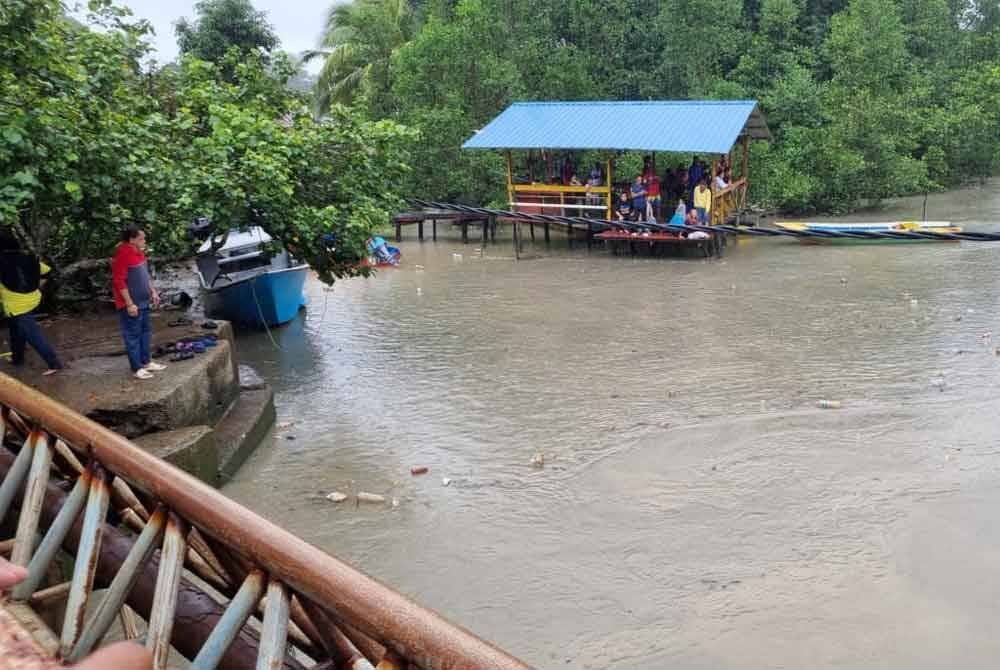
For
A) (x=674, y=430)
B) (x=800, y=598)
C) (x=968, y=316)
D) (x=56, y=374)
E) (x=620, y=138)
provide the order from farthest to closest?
1. (x=620, y=138)
2. (x=968, y=316)
3. (x=674, y=430)
4. (x=56, y=374)
5. (x=800, y=598)

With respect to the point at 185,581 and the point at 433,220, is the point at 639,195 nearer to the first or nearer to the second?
the point at 433,220

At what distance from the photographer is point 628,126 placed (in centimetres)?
2095

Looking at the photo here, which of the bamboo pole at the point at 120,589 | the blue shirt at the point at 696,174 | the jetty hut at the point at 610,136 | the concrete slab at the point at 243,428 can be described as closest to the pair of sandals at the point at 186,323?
the concrete slab at the point at 243,428

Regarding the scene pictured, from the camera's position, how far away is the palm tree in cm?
2861

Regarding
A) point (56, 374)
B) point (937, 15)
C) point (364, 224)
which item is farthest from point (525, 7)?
point (56, 374)

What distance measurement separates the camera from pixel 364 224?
11.9m

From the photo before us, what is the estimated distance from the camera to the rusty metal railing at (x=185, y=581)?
1793mm

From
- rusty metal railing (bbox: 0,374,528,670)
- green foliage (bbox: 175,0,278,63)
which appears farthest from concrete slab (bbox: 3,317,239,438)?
green foliage (bbox: 175,0,278,63)

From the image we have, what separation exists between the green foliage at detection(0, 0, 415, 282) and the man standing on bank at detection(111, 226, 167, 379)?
0.64m

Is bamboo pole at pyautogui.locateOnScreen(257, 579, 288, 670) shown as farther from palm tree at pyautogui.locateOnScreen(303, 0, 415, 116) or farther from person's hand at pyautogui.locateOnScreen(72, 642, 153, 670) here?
palm tree at pyautogui.locateOnScreen(303, 0, 415, 116)

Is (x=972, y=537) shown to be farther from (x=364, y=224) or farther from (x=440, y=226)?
(x=440, y=226)

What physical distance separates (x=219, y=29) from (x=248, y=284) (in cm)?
1532

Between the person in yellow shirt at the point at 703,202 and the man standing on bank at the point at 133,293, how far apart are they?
524 inches

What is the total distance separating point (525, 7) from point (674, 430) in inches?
807
